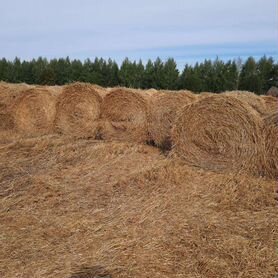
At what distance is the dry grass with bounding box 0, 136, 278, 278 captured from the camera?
379cm

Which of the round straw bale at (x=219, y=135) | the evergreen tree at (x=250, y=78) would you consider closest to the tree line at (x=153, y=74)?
the evergreen tree at (x=250, y=78)

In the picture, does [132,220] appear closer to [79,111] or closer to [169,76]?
[79,111]

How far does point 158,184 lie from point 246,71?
3481 cm

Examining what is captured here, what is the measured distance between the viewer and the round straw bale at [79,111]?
34.6ft

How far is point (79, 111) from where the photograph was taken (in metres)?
10.6

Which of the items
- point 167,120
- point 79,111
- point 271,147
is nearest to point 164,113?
point 167,120

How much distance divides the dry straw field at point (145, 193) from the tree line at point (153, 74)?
90.7 feet

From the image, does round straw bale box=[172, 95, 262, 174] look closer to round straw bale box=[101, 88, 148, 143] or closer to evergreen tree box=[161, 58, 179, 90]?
round straw bale box=[101, 88, 148, 143]

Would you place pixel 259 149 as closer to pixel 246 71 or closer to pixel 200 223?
pixel 200 223

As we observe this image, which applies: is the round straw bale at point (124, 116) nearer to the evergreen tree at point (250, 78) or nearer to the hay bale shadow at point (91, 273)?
the hay bale shadow at point (91, 273)

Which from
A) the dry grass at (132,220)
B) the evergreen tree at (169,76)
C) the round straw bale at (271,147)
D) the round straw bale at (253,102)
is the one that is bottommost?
the dry grass at (132,220)

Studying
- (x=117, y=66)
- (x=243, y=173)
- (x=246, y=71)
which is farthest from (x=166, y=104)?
(x=117, y=66)

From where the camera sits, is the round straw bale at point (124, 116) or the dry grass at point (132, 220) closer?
the dry grass at point (132, 220)

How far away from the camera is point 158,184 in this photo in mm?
6180
